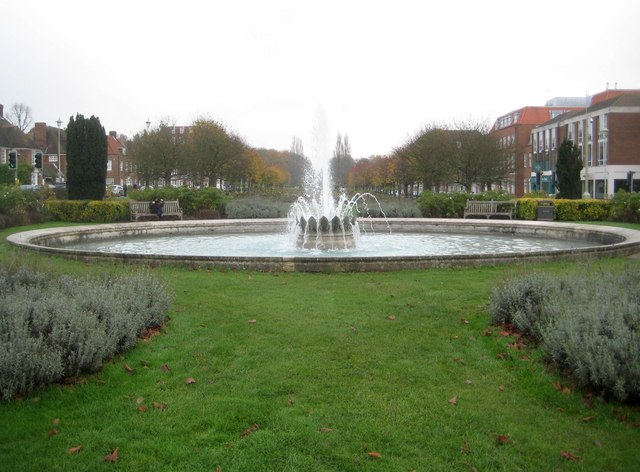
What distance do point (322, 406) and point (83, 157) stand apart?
2644cm

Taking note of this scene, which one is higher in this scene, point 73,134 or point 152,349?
point 73,134

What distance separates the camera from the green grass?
4.30 metres

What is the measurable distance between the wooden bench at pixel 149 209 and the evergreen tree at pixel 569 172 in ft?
62.0

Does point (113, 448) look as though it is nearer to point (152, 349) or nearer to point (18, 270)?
point (152, 349)

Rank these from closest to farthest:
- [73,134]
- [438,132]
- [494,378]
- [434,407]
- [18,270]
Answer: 1. [434,407]
2. [494,378]
3. [18,270]
4. [73,134]
5. [438,132]

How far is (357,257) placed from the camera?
11.5 metres

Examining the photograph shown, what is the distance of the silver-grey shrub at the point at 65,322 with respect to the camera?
526cm

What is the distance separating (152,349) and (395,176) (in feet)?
194

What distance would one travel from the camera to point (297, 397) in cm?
530

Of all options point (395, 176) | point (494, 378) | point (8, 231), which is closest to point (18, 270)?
point (494, 378)

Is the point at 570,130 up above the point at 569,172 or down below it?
above

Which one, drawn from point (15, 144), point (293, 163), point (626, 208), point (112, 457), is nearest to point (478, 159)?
point (626, 208)

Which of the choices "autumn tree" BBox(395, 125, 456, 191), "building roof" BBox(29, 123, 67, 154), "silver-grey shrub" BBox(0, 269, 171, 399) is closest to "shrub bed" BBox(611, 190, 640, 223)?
"silver-grey shrub" BBox(0, 269, 171, 399)

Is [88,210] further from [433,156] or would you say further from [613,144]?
[613,144]
